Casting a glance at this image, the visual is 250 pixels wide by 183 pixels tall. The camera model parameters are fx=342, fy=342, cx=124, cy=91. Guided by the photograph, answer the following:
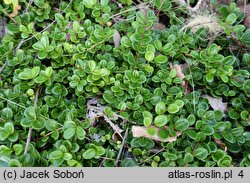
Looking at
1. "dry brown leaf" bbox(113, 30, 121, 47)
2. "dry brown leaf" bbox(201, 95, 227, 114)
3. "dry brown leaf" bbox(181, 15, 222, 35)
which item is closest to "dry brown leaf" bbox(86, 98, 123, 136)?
"dry brown leaf" bbox(113, 30, 121, 47)

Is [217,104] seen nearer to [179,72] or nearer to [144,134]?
[179,72]

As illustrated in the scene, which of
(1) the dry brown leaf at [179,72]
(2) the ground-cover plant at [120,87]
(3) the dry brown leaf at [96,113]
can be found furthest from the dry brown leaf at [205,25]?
(3) the dry brown leaf at [96,113]

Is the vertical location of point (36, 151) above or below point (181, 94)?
below

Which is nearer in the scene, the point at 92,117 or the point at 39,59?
the point at 92,117

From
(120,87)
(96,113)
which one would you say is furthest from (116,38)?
(96,113)

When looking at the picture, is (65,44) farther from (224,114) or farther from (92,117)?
(224,114)

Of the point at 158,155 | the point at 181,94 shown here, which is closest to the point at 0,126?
the point at 158,155

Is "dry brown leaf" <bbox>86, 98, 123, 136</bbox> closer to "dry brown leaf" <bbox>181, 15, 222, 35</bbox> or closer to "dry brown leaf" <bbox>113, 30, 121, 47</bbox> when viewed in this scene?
"dry brown leaf" <bbox>113, 30, 121, 47</bbox>

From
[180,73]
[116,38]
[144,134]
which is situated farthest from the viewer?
[116,38]
